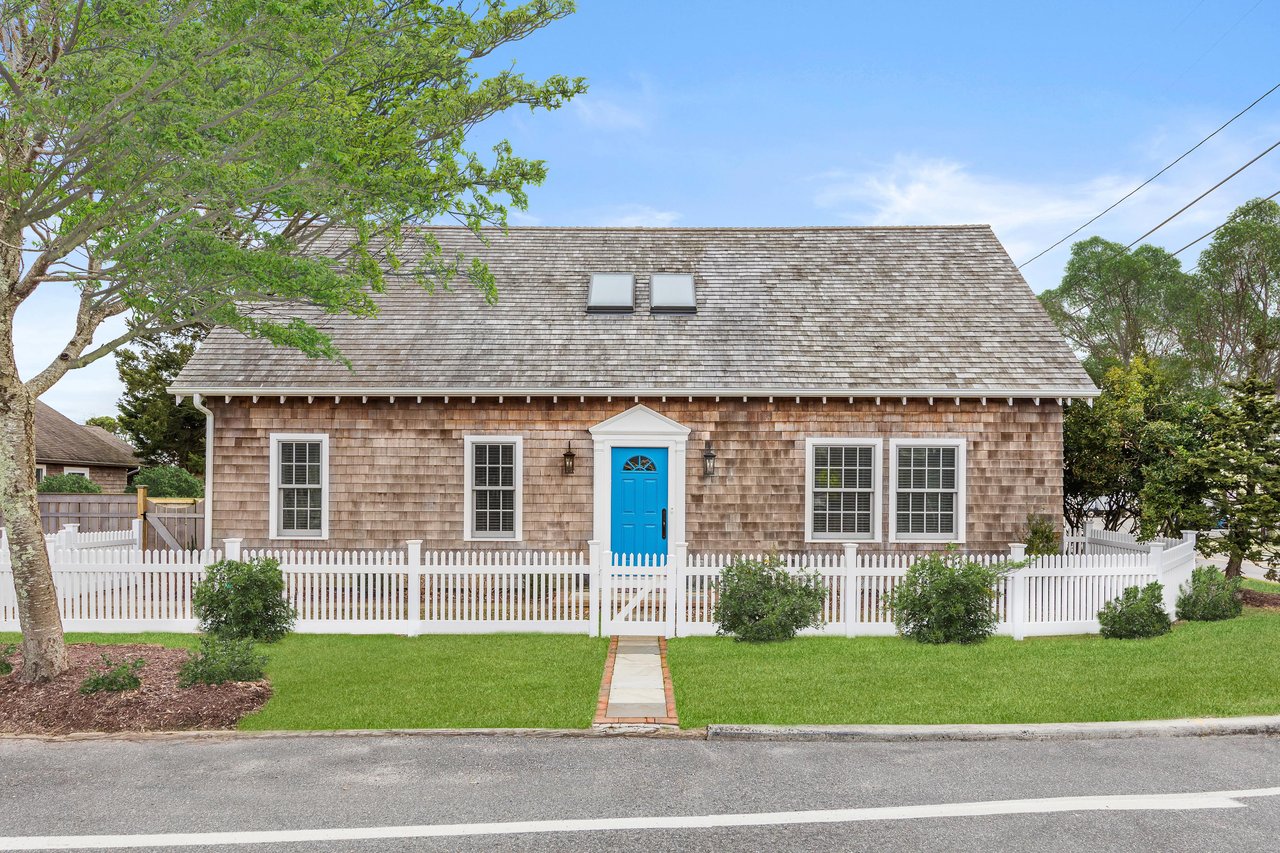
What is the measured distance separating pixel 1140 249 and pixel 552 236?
1756 inches

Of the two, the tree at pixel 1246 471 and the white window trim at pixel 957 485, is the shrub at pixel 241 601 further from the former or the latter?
the tree at pixel 1246 471

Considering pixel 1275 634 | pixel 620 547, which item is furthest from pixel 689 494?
pixel 1275 634

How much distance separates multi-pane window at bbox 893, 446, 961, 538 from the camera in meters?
15.0

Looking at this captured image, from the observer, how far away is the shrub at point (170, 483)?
94.8ft

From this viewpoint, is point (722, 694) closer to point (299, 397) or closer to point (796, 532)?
point (796, 532)

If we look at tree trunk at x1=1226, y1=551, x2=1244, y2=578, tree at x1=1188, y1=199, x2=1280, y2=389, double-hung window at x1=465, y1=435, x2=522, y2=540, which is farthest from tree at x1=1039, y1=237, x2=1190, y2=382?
double-hung window at x1=465, y1=435, x2=522, y2=540

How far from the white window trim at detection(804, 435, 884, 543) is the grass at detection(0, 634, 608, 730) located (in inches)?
211

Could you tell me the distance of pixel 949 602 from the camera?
10.9 metres

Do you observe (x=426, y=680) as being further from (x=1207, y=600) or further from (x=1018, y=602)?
(x=1207, y=600)

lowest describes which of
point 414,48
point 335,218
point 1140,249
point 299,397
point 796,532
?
point 796,532

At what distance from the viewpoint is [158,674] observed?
880 cm

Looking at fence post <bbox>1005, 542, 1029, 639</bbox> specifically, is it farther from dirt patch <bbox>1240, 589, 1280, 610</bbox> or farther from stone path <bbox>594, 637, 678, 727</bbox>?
dirt patch <bbox>1240, 589, 1280, 610</bbox>

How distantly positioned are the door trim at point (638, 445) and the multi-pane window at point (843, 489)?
2356 mm

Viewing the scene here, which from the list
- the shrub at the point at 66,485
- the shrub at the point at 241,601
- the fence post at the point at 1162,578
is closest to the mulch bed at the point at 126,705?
the shrub at the point at 241,601
